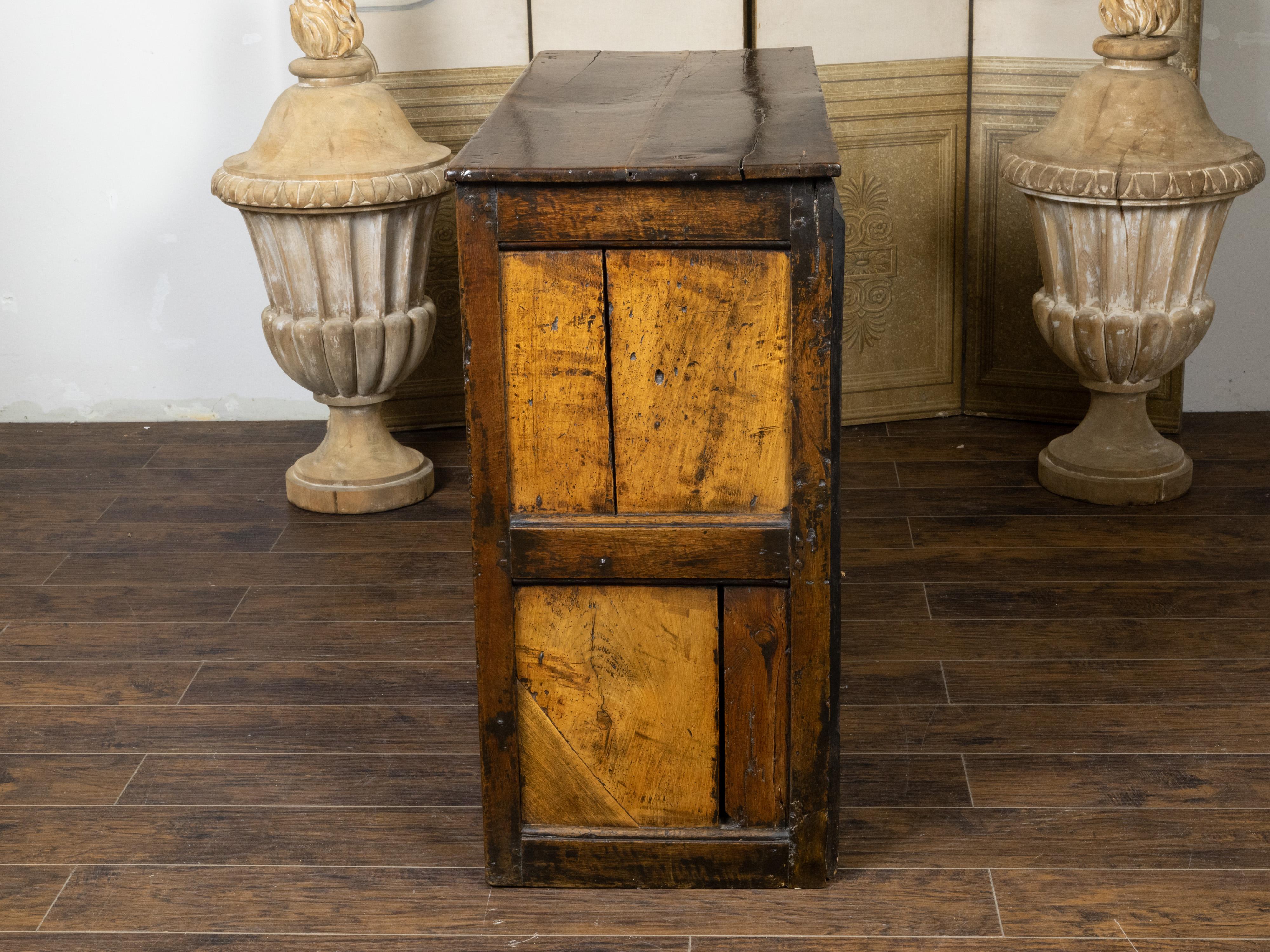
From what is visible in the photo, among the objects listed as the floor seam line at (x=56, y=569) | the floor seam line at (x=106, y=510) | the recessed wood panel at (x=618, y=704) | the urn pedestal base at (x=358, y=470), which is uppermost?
the recessed wood panel at (x=618, y=704)

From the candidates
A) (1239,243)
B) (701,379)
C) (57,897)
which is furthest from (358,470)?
(1239,243)

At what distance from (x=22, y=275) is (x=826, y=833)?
296cm

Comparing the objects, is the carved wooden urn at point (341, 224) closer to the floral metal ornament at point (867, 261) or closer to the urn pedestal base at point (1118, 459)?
the floral metal ornament at point (867, 261)

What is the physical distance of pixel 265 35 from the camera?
3.81 m

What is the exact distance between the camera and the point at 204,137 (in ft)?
12.8

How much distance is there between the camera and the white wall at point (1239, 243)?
3662 mm

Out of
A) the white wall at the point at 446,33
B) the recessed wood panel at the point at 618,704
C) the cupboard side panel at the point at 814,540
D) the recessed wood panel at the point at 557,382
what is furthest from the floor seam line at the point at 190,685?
the white wall at the point at 446,33

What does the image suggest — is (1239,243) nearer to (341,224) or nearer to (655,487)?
(341,224)

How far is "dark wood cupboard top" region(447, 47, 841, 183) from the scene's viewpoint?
1.79 meters

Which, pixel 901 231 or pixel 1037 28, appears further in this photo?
pixel 901 231

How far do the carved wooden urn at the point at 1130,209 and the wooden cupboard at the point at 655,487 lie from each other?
4.04ft

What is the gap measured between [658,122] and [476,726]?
111 cm

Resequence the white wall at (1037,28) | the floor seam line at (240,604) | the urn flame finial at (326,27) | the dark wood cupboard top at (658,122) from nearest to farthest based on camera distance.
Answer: the dark wood cupboard top at (658,122) → the floor seam line at (240,604) → the urn flame finial at (326,27) → the white wall at (1037,28)

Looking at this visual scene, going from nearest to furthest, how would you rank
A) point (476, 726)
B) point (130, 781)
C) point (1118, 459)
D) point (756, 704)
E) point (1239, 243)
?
point (756, 704), point (130, 781), point (476, 726), point (1118, 459), point (1239, 243)
